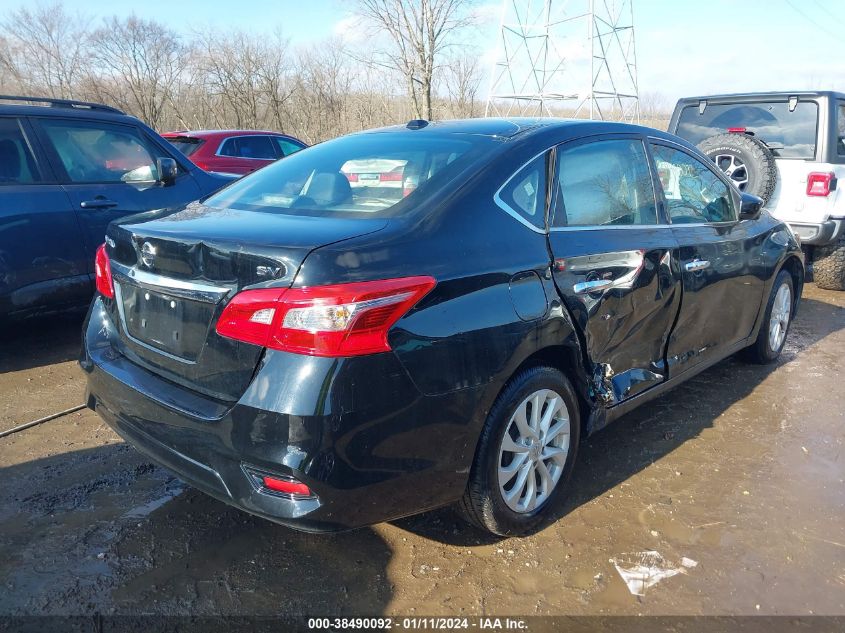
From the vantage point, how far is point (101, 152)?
16.2ft

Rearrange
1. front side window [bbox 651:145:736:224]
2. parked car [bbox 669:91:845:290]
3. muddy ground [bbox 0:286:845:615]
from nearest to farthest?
muddy ground [bbox 0:286:845:615] → front side window [bbox 651:145:736:224] → parked car [bbox 669:91:845:290]

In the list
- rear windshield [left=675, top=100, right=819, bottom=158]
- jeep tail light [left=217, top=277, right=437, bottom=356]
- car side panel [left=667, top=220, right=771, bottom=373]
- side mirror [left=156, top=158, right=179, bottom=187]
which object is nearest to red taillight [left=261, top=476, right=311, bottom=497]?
jeep tail light [left=217, top=277, right=437, bottom=356]

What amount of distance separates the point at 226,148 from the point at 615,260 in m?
8.47

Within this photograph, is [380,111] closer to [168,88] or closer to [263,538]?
[168,88]

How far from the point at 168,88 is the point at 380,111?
8450 mm

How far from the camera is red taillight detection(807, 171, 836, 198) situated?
6.44 m

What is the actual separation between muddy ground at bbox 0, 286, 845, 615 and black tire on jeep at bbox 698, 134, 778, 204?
313 centimetres

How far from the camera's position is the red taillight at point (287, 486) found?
6.61 ft

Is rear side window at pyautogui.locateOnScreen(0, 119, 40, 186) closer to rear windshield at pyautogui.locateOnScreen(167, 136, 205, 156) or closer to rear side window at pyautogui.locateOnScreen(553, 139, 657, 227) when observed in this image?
rear side window at pyautogui.locateOnScreen(553, 139, 657, 227)

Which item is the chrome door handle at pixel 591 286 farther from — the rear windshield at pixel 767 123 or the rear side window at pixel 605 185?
the rear windshield at pixel 767 123

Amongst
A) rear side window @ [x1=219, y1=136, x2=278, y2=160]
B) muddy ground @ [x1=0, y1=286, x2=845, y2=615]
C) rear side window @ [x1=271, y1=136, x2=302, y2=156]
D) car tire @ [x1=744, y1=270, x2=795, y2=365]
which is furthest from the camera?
rear side window @ [x1=271, y1=136, x2=302, y2=156]

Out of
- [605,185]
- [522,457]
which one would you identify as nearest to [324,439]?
[522,457]

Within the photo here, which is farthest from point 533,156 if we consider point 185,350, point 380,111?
point 380,111

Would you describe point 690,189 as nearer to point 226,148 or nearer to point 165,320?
point 165,320
